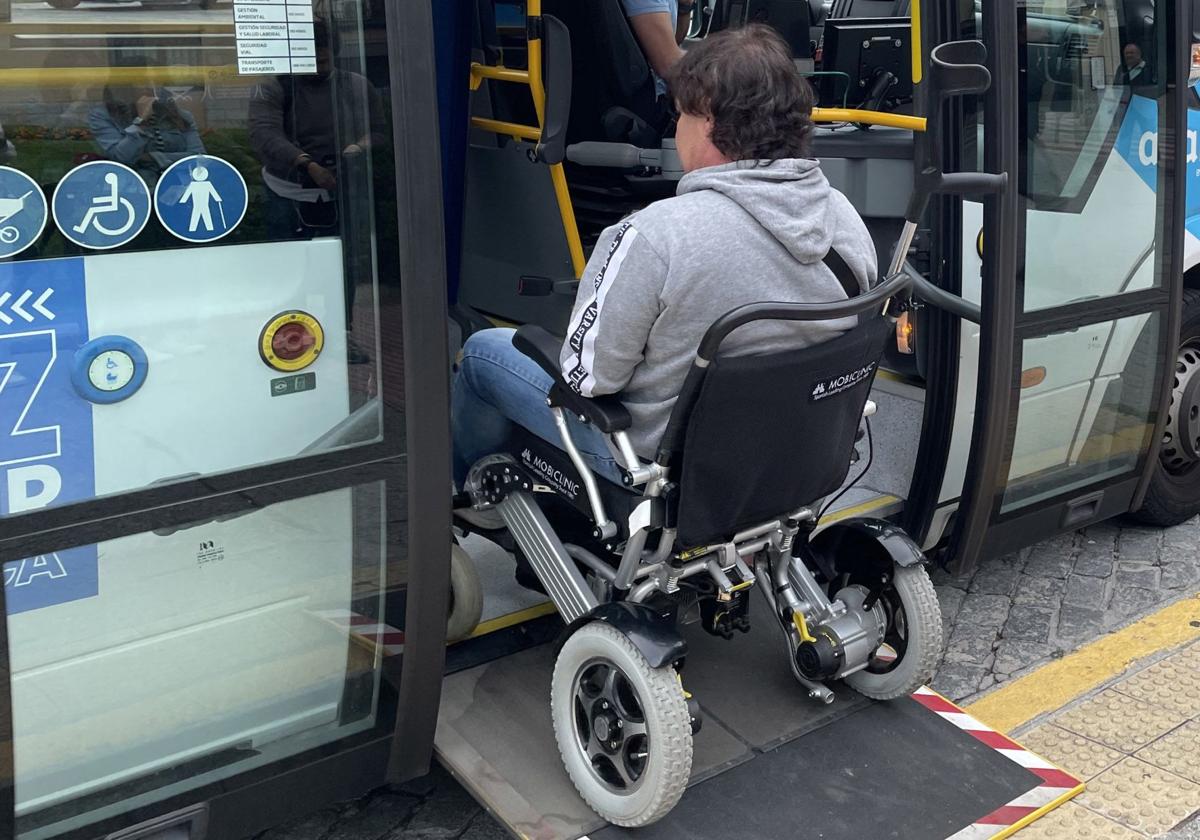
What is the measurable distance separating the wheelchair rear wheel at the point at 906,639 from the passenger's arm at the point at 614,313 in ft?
2.99

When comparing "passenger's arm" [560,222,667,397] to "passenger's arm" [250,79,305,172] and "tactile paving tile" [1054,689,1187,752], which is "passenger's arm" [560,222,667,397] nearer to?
"passenger's arm" [250,79,305,172]

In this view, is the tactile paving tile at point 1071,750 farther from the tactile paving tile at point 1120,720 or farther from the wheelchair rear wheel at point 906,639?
the wheelchair rear wheel at point 906,639

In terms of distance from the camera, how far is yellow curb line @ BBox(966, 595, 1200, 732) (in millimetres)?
3217

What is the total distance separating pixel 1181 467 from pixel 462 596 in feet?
9.32

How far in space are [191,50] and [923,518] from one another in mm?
2453

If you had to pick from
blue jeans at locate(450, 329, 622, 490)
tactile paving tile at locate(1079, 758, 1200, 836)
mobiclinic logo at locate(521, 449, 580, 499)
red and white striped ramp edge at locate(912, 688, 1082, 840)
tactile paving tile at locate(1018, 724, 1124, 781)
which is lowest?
tactile paving tile at locate(1079, 758, 1200, 836)

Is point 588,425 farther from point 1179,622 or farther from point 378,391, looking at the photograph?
point 1179,622

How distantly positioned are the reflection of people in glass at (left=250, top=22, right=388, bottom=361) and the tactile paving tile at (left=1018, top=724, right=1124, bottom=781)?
207cm

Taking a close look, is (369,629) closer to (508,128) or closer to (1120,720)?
(1120,720)

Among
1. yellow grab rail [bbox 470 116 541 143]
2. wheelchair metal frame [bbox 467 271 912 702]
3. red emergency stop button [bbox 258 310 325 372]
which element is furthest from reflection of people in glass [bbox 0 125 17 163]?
yellow grab rail [bbox 470 116 541 143]

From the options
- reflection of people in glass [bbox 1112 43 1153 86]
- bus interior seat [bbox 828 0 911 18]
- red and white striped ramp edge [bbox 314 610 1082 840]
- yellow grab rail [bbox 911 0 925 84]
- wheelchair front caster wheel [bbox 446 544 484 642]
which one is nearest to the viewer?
red and white striped ramp edge [bbox 314 610 1082 840]

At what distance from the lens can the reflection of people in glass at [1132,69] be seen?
3.45 m

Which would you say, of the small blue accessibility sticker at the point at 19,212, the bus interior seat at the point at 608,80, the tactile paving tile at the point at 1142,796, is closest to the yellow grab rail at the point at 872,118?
the bus interior seat at the point at 608,80

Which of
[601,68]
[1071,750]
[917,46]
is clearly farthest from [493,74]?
[1071,750]
